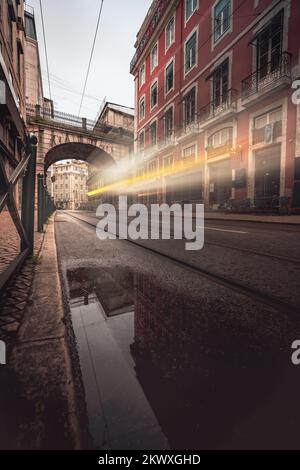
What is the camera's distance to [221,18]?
1232 cm

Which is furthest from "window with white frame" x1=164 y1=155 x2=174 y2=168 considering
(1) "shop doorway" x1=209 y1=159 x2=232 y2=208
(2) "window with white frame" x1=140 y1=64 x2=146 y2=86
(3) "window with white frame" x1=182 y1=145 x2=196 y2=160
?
(2) "window with white frame" x1=140 y1=64 x2=146 y2=86

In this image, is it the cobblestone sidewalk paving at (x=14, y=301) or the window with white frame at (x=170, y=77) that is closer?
the cobblestone sidewalk paving at (x=14, y=301)

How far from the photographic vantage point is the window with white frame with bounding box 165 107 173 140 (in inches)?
687

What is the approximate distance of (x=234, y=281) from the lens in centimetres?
184

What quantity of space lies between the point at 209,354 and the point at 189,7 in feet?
69.3

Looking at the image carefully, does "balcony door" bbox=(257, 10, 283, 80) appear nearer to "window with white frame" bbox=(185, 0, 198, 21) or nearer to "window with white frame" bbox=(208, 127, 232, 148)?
"window with white frame" bbox=(208, 127, 232, 148)

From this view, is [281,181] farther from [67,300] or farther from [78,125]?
[78,125]

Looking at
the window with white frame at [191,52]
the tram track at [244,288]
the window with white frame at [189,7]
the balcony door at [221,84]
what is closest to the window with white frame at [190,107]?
the window with white frame at [191,52]

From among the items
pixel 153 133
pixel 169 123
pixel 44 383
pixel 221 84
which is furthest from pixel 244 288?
pixel 153 133

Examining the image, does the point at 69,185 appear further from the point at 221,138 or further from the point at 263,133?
the point at 263,133

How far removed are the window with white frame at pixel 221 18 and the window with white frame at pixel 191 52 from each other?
1976 millimetres

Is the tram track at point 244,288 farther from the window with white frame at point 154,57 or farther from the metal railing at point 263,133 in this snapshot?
the window with white frame at point 154,57

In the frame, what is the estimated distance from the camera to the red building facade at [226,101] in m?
9.23

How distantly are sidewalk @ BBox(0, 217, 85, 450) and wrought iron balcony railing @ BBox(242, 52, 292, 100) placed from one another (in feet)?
39.1
